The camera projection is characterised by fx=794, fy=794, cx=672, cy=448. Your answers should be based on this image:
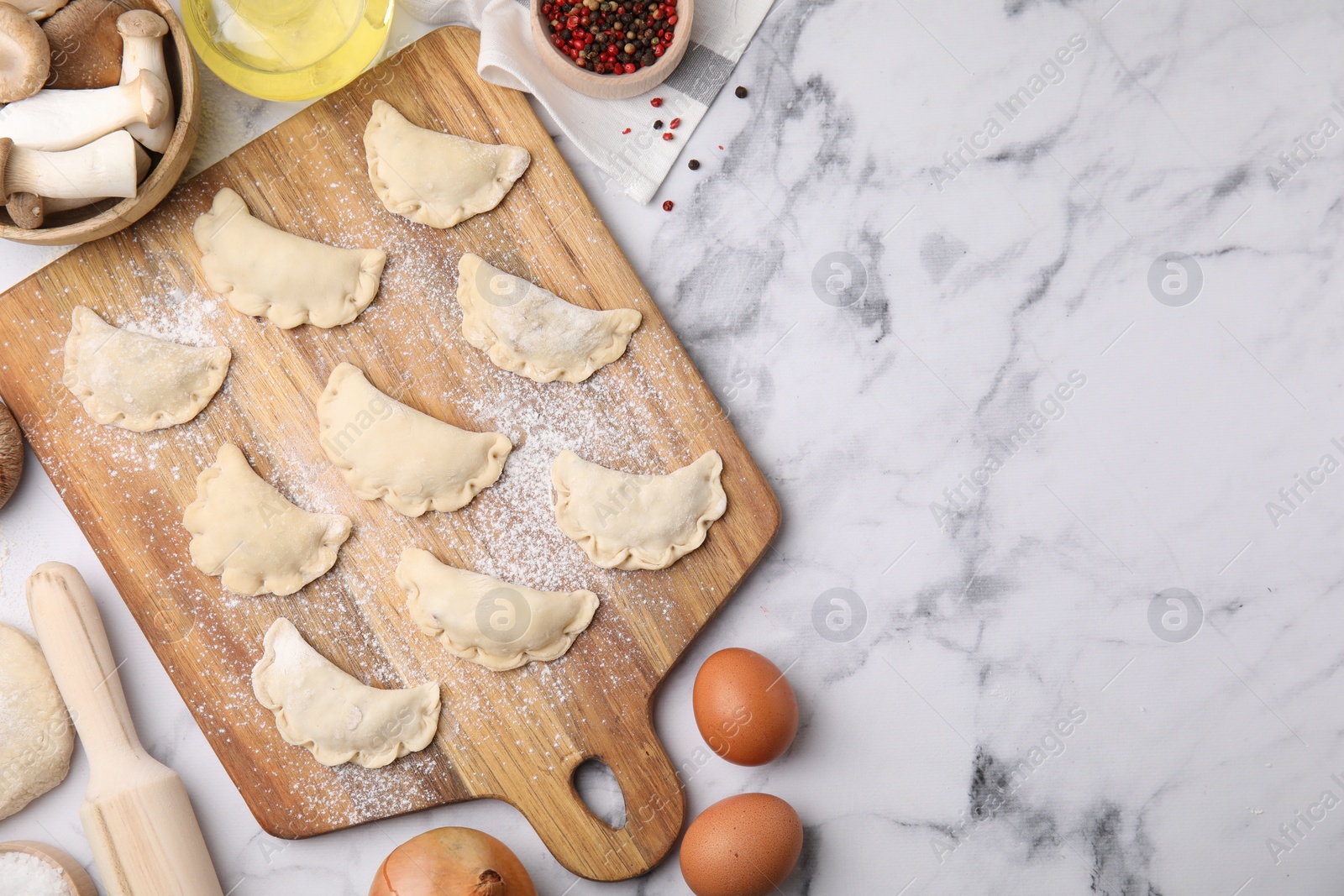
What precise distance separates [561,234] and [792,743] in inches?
66.5

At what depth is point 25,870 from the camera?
2.28m

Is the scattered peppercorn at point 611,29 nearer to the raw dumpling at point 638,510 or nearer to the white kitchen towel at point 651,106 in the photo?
the white kitchen towel at point 651,106

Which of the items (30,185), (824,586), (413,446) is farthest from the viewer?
(824,586)

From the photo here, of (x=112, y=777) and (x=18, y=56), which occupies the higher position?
(x=18, y=56)

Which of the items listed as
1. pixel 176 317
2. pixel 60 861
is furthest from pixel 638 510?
pixel 60 861

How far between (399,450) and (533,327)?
523mm

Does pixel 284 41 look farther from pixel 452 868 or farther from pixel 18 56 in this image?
pixel 452 868

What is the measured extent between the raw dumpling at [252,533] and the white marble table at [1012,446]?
441mm

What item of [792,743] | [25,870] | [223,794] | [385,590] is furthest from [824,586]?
[25,870]

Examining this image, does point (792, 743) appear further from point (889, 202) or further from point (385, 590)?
point (889, 202)

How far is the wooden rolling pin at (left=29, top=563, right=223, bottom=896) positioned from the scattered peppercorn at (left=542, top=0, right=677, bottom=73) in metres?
2.15

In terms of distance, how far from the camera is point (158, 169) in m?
2.17

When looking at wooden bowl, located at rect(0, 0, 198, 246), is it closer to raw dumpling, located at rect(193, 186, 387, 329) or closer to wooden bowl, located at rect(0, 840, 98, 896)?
raw dumpling, located at rect(193, 186, 387, 329)

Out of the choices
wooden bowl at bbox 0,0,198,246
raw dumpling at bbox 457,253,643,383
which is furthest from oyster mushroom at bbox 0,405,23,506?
raw dumpling at bbox 457,253,643,383
